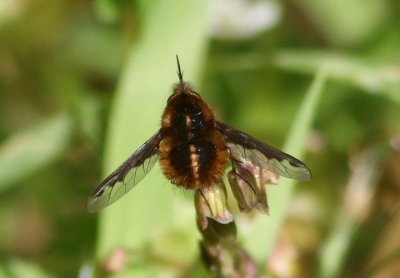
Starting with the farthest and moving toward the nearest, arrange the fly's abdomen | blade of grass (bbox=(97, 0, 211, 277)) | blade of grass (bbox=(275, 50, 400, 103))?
blade of grass (bbox=(275, 50, 400, 103)) → blade of grass (bbox=(97, 0, 211, 277)) → the fly's abdomen

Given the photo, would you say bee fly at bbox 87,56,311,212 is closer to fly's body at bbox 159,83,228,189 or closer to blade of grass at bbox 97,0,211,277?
fly's body at bbox 159,83,228,189

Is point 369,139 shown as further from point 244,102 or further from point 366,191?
point 244,102

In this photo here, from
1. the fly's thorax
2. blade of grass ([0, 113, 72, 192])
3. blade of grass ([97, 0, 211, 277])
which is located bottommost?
blade of grass ([0, 113, 72, 192])

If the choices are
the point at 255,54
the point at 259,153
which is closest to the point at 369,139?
the point at 255,54

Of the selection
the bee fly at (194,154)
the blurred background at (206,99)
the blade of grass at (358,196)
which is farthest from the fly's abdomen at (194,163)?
the blade of grass at (358,196)

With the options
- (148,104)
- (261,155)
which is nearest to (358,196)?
(148,104)

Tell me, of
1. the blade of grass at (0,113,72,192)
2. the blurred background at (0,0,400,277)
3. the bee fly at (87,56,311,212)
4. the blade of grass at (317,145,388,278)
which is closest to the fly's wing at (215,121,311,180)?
the bee fly at (87,56,311,212)
